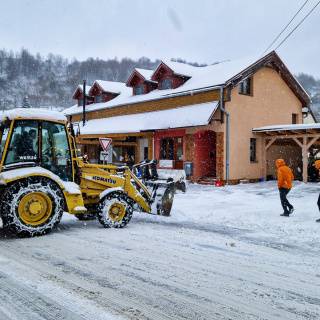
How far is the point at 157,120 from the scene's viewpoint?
909 inches

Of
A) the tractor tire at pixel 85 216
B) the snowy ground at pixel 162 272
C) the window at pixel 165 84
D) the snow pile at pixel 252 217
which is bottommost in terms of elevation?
the snow pile at pixel 252 217

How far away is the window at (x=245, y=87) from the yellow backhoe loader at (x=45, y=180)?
15345 millimetres

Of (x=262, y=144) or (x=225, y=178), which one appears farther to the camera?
(x=262, y=144)

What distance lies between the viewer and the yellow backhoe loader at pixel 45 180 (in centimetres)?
668

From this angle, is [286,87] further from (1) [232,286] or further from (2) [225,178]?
(1) [232,286]

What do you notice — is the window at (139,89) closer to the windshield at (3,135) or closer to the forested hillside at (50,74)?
the windshield at (3,135)

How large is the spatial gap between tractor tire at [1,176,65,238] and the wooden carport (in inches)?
595

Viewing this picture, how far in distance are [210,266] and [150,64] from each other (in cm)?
11251

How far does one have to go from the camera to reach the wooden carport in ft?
62.8

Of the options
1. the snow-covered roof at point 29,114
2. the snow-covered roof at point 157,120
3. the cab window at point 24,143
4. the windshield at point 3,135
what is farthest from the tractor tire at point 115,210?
the snow-covered roof at point 157,120

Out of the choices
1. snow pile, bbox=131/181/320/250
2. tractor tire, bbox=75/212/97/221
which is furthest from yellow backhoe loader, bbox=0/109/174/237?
snow pile, bbox=131/181/320/250

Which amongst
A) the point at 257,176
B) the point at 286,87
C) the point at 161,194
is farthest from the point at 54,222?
the point at 286,87

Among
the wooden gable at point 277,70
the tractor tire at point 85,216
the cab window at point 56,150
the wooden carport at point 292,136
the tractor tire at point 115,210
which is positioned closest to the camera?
the cab window at point 56,150

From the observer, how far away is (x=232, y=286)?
4.45 m
